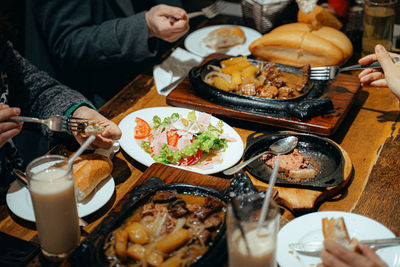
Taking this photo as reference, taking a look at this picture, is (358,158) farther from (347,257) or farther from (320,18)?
(320,18)

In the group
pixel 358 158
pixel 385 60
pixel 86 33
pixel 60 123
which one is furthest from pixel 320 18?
pixel 60 123

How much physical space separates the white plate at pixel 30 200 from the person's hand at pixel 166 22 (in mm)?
1305

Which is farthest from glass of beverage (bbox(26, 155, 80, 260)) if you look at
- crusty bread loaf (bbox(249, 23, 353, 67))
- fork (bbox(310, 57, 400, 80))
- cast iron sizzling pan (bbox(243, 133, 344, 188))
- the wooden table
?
crusty bread loaf (bbox(249, 23, 353, 67))

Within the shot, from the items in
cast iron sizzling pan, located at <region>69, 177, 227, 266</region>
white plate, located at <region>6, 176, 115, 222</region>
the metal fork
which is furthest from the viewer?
the metal fork

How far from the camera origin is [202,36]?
3.35 meters

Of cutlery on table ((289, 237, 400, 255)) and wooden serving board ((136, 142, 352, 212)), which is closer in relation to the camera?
cutlery on table ((289, 237, 400, 255))

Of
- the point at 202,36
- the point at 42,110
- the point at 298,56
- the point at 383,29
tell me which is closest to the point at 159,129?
the point at 42,110

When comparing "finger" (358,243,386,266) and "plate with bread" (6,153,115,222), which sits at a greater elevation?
"finger" (358,243,386,266)

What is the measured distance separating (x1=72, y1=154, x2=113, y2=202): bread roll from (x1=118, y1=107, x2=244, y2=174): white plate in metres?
0.21

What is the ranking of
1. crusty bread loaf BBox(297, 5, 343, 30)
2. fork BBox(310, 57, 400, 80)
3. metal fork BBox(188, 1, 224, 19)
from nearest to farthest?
1. fork BBox(310, 57, 400, 80)
2. crusty bread loaf BBox(297, 5, 343, 30)
3. metal fork BBox(188, 1, 224, 19)

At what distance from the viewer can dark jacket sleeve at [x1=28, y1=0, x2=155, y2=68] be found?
2686 millimetres

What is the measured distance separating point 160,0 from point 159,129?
1.53 meters

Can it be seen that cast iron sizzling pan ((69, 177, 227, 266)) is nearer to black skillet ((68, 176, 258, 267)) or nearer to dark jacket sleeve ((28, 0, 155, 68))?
black skillet ((68, 176, 258, 267))

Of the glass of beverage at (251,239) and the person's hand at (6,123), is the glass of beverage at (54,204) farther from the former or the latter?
the glass of beverage at (251,239)
